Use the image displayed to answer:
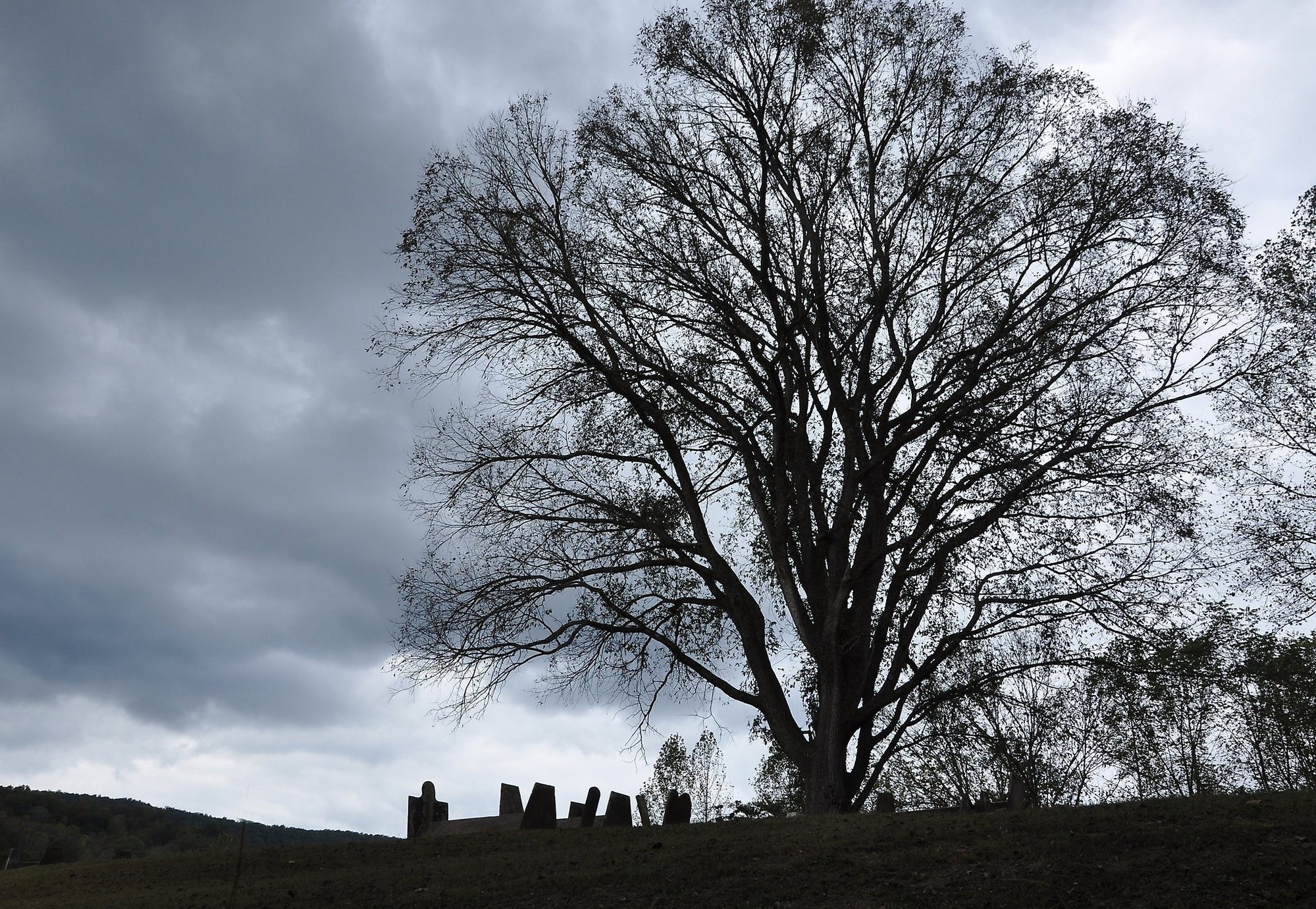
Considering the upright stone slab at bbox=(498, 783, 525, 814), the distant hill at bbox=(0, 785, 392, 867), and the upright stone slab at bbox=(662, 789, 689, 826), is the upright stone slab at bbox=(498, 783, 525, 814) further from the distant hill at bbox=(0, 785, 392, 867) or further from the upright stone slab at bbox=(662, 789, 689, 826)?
the distant hill at bbox=(0, 785, 392, 867)

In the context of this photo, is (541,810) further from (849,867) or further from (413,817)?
(849,867)

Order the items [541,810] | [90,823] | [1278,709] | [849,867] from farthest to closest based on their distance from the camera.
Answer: [90,823] < [1278,709] < [541,810] < [849,867]

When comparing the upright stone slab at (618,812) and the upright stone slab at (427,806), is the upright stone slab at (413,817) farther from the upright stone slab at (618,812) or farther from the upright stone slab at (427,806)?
the upright stone slab at (618,812)

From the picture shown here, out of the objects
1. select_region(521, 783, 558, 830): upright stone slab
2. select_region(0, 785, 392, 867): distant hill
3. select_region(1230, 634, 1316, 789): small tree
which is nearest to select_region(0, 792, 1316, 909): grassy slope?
select_region(521, 783, 558, 830): upright stone slab

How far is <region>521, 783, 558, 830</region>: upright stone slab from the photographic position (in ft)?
47.8

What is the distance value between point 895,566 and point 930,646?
6.77 ft

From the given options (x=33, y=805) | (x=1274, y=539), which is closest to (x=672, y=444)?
(x=1274, y=539)

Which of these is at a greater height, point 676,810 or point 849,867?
point 676,810

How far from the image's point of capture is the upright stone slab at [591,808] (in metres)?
15.0

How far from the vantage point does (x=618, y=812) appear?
1491cm

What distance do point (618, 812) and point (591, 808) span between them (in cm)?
64

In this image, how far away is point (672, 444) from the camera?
18.5 metres

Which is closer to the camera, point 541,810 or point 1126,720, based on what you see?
point 541,810

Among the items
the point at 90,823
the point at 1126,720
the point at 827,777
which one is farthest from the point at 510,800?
the point at 90,823
